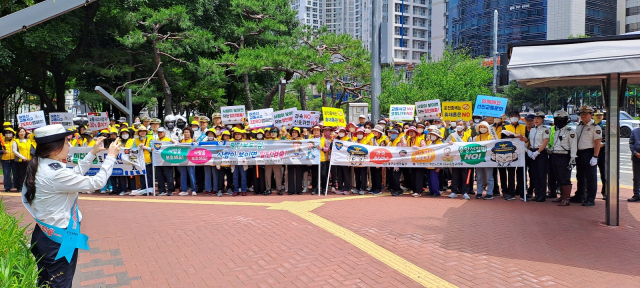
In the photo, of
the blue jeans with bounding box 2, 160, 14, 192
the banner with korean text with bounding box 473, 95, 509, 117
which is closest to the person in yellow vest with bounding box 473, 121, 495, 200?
the banner with korean text with bounding box 473, 95, 509, 117

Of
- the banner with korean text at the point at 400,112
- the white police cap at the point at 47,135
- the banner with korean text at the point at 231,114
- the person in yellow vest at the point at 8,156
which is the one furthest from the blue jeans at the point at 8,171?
the banner with korean text at the point at 400,112

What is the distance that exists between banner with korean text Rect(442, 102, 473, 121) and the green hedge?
13.3 metres

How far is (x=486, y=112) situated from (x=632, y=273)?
818 centimetres

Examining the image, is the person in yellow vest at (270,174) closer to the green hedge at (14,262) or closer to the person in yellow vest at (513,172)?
the person in yellow vest at (513,172)

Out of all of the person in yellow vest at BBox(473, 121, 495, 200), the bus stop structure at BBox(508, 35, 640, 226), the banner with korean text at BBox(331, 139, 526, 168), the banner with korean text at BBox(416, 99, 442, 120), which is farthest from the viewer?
the banner with korean text at BBox(416, 99, 442, 120)

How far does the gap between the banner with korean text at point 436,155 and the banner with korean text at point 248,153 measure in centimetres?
67

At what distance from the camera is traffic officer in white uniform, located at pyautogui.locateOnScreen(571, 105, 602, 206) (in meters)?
9.15

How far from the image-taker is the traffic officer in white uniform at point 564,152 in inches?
371

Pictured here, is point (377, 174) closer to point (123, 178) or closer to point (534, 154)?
point (534, 154)

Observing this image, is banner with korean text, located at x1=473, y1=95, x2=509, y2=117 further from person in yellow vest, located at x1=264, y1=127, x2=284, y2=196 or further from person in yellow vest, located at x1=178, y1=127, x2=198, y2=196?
person in yellow vest, located at x1=178, y1=127, x2=198, y2=196

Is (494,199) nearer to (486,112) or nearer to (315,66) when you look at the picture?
(486,112)

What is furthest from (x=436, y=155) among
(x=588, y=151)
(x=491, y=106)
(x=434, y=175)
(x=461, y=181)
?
(x=491, y=106)

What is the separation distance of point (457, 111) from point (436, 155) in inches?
214

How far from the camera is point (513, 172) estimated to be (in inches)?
424
